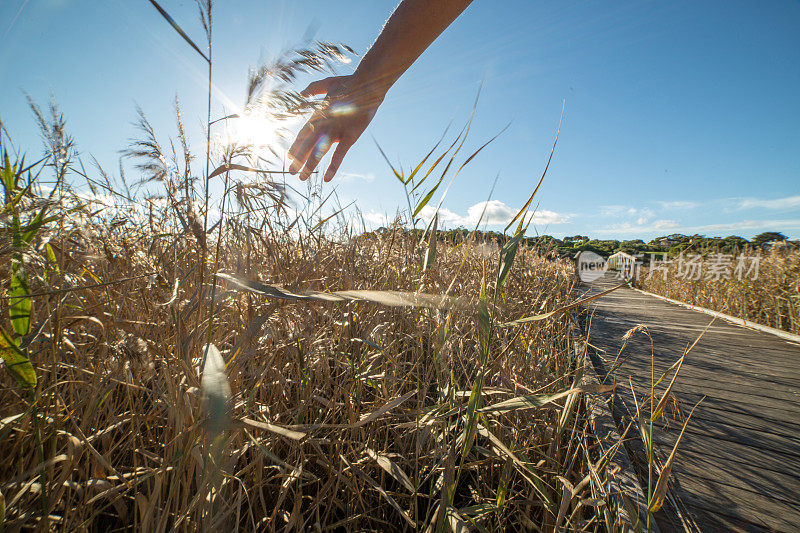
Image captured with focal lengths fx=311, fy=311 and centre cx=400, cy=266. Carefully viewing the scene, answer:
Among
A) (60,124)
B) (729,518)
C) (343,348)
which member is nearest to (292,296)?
(343,348)

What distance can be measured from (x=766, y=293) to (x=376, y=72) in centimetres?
701

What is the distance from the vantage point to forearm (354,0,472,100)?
1061 mm

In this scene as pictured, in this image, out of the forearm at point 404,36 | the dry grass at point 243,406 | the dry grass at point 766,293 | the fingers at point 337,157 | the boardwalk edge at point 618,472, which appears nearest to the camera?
the dry grass at point 243,406

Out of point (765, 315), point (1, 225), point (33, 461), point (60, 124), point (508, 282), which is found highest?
point (60, 124)

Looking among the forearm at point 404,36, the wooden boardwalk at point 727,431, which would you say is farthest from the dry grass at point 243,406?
the forearm at point 404,36

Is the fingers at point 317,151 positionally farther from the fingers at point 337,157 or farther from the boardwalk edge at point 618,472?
the boardwalk edge at point 618,472

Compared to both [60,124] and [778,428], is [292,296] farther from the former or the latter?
[778,428]

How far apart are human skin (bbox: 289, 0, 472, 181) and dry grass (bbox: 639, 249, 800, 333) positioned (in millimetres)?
4841

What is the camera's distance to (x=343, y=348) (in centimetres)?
124

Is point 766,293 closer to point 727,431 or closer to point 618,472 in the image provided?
point 727,431

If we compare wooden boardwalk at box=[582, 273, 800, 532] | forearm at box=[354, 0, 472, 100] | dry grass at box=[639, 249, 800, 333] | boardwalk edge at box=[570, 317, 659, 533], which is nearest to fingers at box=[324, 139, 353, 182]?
forearm at box=[354, 0, 472, 100]

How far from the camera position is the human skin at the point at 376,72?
1.07 m

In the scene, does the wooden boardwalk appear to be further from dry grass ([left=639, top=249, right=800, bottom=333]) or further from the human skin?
dry grass ([left=639, top=249, right=800, bottom=333])

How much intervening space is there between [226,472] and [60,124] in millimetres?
1991
